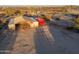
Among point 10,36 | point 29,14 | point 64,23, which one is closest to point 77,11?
point 64,23

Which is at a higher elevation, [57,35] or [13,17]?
[13,17]

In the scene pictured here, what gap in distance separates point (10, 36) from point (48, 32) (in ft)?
1.26

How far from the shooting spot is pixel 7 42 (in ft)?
4.62

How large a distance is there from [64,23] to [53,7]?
7.7 inches

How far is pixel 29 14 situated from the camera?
4.71ft

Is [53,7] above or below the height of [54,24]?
above

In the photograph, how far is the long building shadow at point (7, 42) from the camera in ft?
4.62

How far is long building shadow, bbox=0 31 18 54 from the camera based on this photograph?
1.41 metres

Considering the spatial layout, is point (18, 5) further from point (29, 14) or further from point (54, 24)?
point (54, 24)

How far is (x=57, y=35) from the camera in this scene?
55.9 inches

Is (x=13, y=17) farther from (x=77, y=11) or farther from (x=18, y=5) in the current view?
(x=77, y=11)

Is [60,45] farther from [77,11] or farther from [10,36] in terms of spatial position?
[10,36]

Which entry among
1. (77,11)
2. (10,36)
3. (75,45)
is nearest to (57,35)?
(75,45)
